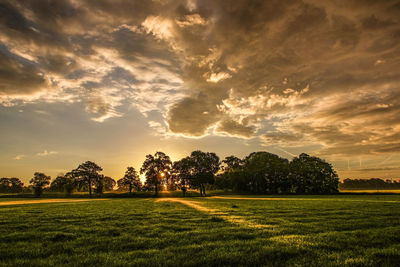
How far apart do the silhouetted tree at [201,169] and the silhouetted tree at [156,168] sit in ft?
36.2

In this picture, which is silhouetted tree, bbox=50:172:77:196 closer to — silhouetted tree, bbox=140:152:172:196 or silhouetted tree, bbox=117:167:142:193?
silhouetted tree, bbox=117:167:142:193

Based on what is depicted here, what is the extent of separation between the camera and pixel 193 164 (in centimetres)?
8562

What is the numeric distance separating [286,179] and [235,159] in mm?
27637

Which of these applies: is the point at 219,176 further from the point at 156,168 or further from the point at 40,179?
the point at 40,179

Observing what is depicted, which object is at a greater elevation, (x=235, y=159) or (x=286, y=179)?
(x=235, y=159)

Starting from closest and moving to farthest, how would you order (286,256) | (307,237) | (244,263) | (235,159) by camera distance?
(244,263), (286,256), (307,237), (235,159)

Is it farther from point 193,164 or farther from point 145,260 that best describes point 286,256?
point 193,164

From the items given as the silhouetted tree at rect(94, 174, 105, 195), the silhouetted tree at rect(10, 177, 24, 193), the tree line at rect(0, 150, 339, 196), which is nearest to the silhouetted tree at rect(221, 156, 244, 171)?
the tree line at rect(0, 150, 339, 196)

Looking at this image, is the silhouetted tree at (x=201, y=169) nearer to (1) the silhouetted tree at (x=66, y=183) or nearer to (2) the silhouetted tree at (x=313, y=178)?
(2) the silhouetted tree at (x=313, y=178)

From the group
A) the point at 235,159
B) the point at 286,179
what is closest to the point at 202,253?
the point at 286,179

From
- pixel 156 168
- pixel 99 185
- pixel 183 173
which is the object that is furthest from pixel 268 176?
pixel 99 185

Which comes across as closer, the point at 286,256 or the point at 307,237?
the point at 286,256

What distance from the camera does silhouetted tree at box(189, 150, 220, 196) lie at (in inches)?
3223

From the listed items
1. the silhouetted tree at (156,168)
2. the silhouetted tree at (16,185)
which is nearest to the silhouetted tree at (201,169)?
the silhouetted tree at (156,168)
